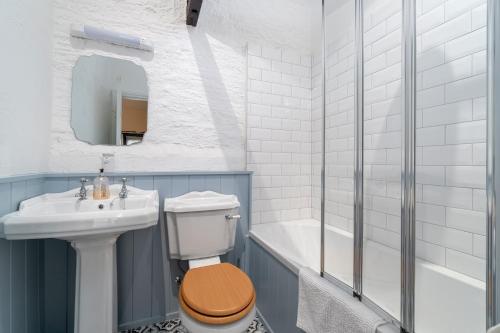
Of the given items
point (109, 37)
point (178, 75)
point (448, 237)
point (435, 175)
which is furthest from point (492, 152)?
point (109, 37)

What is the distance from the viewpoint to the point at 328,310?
0.99 m

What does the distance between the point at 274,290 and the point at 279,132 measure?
1233mm

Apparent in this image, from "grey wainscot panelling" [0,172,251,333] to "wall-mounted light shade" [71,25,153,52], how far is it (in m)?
0.86

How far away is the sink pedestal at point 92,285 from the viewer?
1117 millimetres

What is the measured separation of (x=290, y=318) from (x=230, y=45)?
1939 mm

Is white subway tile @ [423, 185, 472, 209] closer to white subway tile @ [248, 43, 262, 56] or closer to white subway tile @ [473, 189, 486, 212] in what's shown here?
white subway tile @ [473, 189, 486, 212]

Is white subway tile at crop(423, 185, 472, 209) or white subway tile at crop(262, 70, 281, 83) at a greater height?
white subway tile at crop(262, 70, 281, 83)

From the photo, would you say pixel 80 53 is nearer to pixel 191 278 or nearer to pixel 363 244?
pixel 191 278

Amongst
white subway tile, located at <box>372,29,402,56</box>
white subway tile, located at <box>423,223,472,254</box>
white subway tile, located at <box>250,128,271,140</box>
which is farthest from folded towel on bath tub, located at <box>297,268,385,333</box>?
white subway tile, located at <box>372,29,402,56</box>

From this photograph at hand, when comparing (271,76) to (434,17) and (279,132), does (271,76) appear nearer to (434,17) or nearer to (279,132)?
(279,132)

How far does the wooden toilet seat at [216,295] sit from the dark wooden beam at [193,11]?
168cm

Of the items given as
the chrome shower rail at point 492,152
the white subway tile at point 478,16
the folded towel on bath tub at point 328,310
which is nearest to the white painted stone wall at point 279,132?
the folded towel on bath tub at point 328,310

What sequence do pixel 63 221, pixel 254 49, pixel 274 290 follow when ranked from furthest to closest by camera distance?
pixel 254 49
pixel 274 290
pixel 63 221

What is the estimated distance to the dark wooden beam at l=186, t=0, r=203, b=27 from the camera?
1.58m
